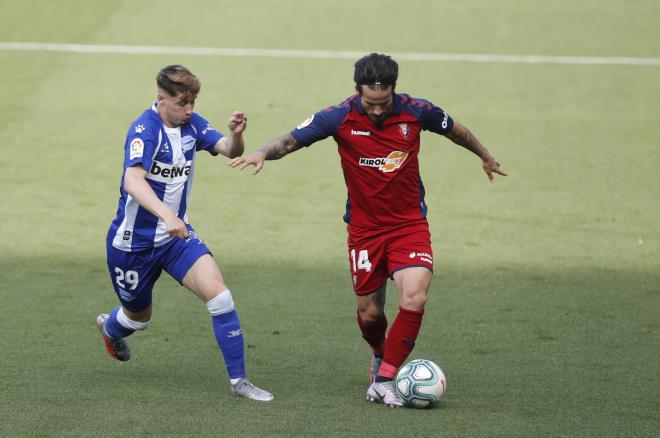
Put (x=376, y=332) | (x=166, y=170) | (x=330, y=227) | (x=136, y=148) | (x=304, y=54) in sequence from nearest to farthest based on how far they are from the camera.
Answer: (x=136, y=148)
(x=166, y=170)
(x=376, y=332)
(x=330, y=227)
(x=304, y=54)

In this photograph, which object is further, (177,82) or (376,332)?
(376,332)

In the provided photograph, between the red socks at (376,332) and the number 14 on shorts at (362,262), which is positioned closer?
the number 14 on shorts at (362,262)

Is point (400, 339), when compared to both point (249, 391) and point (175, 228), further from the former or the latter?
point (175, 228)

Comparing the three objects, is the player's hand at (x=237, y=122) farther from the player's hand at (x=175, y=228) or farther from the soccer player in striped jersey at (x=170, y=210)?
the player's hand at (x=175, y=228)

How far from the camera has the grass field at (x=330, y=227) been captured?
23.7 feet


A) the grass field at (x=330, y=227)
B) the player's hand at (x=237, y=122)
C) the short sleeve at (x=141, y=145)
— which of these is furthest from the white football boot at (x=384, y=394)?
the short sleeve at (x=141, y=145)

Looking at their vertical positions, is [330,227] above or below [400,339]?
below

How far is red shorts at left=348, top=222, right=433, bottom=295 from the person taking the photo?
742 centimetres

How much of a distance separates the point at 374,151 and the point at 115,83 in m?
11.1

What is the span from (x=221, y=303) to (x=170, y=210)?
719 millimetres

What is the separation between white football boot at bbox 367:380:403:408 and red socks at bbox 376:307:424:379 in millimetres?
61

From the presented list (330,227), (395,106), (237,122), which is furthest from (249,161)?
(330,227)

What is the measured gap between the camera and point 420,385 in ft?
23.2

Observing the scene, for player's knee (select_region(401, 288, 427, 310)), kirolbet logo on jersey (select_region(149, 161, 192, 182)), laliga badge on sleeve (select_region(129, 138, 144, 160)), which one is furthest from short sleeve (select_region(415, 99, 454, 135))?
laliga badge on sleeve (select_region(129, 138, 144, 160))
